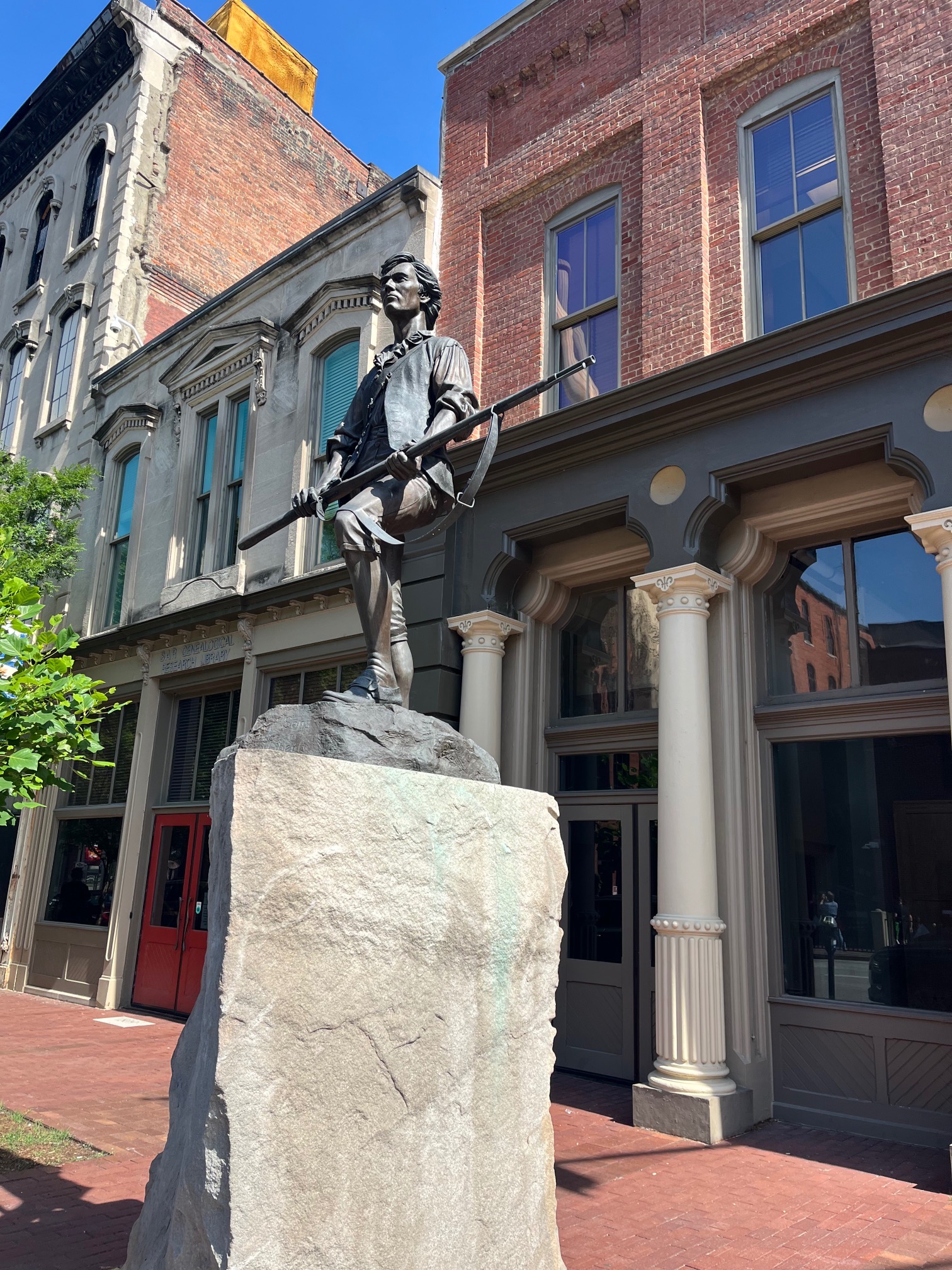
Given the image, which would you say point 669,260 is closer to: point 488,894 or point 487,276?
point 487,276

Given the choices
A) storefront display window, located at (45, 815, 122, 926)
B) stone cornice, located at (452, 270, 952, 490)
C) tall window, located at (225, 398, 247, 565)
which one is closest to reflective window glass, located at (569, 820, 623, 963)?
stone cornice, located at (452, 270, 952, 490)

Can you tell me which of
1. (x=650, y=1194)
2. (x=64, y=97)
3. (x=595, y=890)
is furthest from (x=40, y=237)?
(x=650, y=1194)

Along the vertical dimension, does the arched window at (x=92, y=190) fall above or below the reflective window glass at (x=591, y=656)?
above

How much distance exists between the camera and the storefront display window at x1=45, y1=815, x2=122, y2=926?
15.0 m

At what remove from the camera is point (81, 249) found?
778 inches

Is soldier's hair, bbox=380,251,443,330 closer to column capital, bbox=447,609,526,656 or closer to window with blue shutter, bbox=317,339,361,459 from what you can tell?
column capital, bbox=447,609,526,656

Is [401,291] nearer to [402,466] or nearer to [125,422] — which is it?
[402,466]

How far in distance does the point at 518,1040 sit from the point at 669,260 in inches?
324

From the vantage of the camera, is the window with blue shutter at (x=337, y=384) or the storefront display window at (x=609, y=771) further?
the window with blue shutter at (x=337, y=384)

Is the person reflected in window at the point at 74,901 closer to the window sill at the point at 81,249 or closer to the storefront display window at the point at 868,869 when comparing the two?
the storefront display window at the point at 868,869

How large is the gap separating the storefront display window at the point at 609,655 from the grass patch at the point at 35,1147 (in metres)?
5.87

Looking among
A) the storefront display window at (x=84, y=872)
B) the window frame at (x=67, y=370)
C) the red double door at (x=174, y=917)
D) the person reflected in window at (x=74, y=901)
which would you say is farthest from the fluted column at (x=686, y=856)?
the window frame at (x=67, y=370)

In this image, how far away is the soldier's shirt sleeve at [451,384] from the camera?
4.87 m

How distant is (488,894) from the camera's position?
384cm
